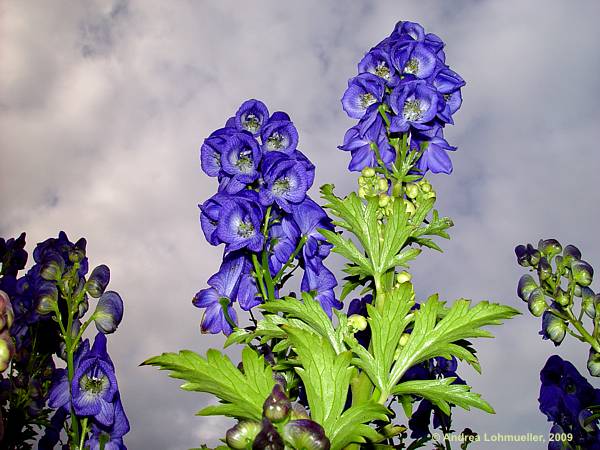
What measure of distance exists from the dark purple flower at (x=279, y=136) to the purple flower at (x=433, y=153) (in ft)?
1.69

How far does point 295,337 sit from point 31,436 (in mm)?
2997

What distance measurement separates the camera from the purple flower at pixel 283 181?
2113mm

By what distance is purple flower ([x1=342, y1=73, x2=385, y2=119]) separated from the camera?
7.86 feet

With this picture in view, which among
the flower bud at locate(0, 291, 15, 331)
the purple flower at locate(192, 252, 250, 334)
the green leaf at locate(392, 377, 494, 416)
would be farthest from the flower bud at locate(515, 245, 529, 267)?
the flower bud at locate(0, 291, 15, 331)

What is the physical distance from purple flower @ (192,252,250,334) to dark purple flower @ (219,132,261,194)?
0.25 m

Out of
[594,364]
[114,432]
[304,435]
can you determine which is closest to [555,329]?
[594,364]

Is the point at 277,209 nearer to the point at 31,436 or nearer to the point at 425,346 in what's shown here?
the point at 425,346

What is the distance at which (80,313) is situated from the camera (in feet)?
9.01

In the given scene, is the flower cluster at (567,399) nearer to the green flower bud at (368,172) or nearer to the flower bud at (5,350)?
the green flower bud at (368,172)

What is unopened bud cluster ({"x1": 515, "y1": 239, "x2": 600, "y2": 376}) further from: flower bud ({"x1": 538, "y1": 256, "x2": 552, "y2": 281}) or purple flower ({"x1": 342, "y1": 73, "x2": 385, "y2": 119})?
purple flower ({"x1": 342, "y1": 73, "x2": 385, "y2": 119})

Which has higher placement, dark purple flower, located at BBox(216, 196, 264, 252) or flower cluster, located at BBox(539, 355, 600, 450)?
dark purple flower, located at BBox(216, 196, 264, 252)

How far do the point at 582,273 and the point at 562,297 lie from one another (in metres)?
0.17

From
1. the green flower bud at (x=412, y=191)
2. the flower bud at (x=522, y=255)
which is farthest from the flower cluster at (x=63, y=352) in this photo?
the flower bud at (x=522, y=255)

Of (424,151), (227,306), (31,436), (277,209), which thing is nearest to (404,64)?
(424,151)
